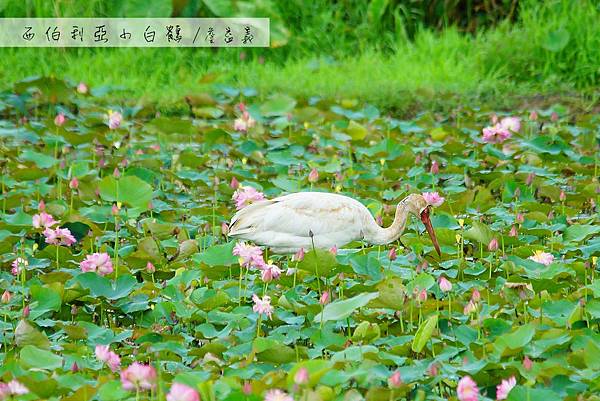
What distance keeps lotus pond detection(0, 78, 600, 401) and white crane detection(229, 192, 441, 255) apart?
0.44 feet

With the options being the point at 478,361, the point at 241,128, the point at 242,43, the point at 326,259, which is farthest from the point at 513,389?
the point at 242,43

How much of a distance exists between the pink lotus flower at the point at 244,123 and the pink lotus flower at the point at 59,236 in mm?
2419

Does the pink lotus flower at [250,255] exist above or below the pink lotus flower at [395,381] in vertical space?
below

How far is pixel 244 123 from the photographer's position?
24.4ft

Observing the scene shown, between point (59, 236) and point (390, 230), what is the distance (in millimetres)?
1305

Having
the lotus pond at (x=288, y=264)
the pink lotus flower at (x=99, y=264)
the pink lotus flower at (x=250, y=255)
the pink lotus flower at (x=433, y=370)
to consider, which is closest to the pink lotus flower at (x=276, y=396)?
the lotus pond at (x=288, y=264)

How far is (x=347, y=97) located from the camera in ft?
29.6

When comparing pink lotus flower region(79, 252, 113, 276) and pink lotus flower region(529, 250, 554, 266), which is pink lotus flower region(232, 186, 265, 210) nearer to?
pink lotus flower region(79, 252, 113, 276)

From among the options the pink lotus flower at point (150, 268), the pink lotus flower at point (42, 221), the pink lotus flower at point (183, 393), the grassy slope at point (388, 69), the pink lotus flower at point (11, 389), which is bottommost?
the grassy slope at point (388, 69)

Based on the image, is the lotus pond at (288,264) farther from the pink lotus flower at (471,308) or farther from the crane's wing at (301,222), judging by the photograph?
the crane's wing at (301,222)

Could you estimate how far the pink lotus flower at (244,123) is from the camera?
24.4 ft

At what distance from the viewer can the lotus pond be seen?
3.69m

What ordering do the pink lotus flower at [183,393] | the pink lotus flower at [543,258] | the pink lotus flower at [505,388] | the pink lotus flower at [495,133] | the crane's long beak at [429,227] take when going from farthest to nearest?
the pink lotus flower at [495,133] → the crane's long beak at [429,227] → the pink lotus flower at [543,258] → the pink lotus flower at [505,388] → the pink lotus flower at [183,393]

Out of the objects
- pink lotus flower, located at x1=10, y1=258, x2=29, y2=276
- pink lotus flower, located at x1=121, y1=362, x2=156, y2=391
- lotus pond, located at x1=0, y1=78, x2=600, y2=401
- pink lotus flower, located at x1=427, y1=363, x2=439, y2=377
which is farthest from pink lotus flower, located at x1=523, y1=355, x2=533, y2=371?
Result: pink lotus flower, located at x1=10, y1=258, x2=29, y2=276
